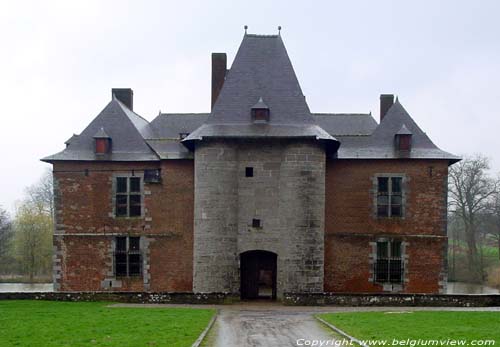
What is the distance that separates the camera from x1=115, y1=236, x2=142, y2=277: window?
2595 centimetres

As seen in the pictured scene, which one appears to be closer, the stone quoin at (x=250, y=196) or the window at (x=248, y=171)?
the stone quoin at (x=250, y=196)

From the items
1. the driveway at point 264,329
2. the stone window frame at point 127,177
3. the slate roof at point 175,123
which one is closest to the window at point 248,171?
the stone window frame at point 127,177

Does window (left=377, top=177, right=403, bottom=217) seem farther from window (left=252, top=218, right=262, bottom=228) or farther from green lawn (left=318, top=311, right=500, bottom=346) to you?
green lawn (left=318, top=311, right=500, bottom=346)

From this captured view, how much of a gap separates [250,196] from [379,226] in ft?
19.9

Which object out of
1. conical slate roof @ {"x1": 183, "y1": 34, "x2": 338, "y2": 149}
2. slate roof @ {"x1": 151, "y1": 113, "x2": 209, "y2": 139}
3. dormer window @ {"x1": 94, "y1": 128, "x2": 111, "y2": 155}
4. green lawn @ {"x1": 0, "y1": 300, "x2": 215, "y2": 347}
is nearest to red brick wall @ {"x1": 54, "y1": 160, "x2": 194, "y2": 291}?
dormer window @ {"x1": 94, "y1": 128, "x2": 111, "y2": 155}

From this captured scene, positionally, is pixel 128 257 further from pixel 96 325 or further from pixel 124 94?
pixel 96 325

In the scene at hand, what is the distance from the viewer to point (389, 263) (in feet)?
84.0

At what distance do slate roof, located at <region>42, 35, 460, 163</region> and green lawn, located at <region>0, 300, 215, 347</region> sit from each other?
832 centimetres

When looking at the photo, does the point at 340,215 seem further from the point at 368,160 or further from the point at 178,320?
the point at 178,320

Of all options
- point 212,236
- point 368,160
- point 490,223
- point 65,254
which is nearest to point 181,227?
point 212,236

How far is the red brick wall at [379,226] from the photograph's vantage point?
2550 cm

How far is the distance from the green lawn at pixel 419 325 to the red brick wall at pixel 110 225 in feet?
32.4

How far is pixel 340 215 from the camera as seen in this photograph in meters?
26.0

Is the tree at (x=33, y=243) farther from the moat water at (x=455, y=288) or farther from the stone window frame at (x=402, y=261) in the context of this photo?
the stone window frame at (x=402, y=261)
